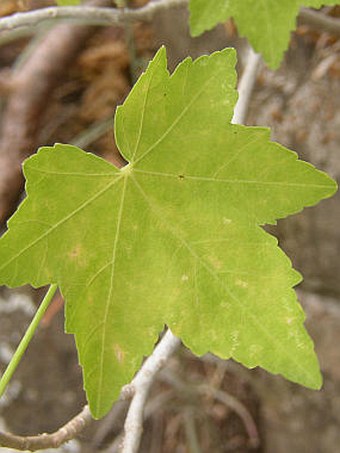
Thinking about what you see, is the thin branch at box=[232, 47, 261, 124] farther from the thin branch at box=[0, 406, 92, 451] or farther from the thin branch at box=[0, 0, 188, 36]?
the thin branch at box=[0, 406, 92, 451]

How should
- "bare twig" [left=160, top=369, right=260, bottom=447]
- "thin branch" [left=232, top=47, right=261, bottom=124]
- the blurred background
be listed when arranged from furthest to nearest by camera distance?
"bare twig" [left=160, top=369, right=260, bottom=447] → the blurred background → "thin branch" [left=232, top=47, right=261, bottom=124]

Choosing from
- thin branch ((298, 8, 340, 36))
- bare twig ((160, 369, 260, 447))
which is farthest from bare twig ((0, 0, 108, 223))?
thin branch ((298, 8, 340, 36))

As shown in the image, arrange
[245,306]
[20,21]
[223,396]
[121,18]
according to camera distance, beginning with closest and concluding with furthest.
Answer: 1. [245,306]
2. [20,21]
3. [121,18]
4. [223,396]

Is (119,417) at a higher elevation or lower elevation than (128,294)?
lower

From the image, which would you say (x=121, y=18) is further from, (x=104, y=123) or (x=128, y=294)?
(x=104, y=123)

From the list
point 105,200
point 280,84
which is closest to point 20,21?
point 105,200

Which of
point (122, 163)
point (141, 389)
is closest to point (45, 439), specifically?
point (141, 389)

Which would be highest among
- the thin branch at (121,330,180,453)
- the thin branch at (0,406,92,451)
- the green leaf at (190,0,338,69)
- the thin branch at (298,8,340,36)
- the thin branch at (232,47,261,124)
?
the green leaf at (190,0,338,69)

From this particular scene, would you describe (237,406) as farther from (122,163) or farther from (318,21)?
(318,21)
